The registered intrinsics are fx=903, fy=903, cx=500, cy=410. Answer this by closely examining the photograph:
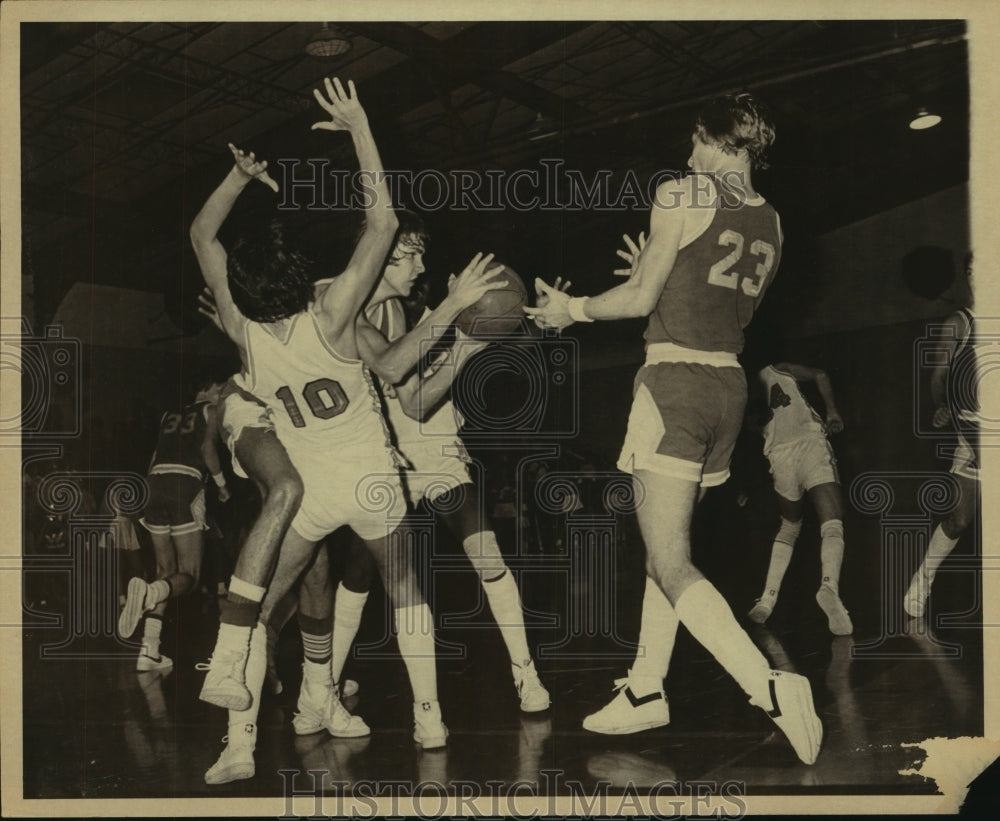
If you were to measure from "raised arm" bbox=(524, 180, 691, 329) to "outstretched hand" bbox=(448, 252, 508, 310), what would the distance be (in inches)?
6.4

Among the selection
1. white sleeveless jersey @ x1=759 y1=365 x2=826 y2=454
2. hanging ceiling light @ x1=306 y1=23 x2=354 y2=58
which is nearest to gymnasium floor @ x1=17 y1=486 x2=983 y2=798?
white sleeveless jersey @ x1=759 y1=365 x2=826 y2=454

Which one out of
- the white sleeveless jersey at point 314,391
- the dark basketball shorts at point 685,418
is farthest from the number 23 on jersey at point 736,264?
the white sleeveless jersey at point 314,391

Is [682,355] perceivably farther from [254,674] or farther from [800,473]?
[254,674]

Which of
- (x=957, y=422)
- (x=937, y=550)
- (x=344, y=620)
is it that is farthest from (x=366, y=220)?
(x=937, y=550)

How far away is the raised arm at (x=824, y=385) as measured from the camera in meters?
3.57

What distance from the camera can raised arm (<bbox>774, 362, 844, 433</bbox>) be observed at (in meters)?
3.57

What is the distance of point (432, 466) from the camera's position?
3.50 metres

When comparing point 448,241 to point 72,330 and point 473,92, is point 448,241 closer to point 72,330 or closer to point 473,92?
point 473,92

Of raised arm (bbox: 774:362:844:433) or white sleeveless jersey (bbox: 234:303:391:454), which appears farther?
raised arm (bbox: 774:362:844:433)

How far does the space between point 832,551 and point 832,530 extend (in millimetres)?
83

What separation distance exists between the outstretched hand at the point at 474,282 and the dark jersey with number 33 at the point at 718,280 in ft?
2.03

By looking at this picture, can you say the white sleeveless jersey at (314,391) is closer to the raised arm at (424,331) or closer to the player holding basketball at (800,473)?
the raised arm at (424,331)

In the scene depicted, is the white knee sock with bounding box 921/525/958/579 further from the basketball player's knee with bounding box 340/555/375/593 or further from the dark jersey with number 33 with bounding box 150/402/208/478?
the dark jersey with number 33 with bounding box 150/402/208/478

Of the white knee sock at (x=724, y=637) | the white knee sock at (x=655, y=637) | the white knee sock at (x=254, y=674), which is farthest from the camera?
the white knee sock at (x=655, y=637)
